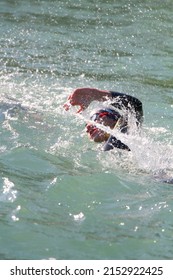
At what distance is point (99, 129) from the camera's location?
755 cm

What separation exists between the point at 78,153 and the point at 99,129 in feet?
1.15

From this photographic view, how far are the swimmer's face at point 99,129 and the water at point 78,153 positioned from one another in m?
0.15

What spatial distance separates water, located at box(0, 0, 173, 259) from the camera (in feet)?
17.9

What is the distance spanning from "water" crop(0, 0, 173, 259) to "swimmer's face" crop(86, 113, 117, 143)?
15 cm

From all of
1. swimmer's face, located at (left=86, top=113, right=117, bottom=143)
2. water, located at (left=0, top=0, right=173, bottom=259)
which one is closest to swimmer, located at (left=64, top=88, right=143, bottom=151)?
swimmer's face, located at (left=86, top=113, right=117, bottom=143)

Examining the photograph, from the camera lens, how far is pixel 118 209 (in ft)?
19.7

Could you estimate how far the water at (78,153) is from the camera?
5.46 meters

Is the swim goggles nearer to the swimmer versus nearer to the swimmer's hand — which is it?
the swimmer

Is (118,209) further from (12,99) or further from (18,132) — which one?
(12,99)

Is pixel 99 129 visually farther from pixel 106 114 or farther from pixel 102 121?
pixel 106 114

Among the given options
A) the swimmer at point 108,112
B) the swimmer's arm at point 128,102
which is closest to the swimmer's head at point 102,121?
the swimmer at point 108,112

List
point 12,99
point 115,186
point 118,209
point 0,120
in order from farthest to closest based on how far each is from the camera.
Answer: point 12,99 → point 0,120 → point 115,186 → point 118,209

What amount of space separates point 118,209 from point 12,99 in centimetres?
362
